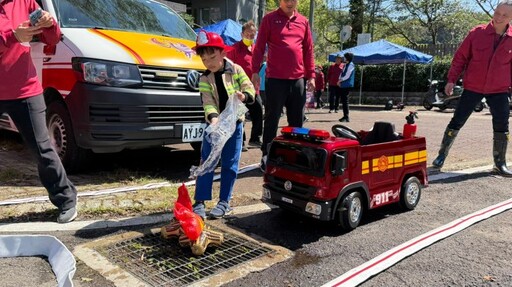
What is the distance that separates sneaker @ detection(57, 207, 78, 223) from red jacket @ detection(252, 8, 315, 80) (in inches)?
94.9

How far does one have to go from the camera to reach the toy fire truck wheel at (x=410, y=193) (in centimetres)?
388

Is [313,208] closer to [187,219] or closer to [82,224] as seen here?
[187,219]

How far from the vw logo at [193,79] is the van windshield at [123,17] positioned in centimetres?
99

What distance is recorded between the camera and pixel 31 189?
166 inches

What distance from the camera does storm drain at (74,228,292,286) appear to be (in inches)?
104

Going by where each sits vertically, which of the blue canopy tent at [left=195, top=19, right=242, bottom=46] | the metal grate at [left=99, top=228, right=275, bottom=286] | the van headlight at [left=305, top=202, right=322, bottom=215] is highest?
the blue canopy tent at [left=195, top=19, right=242, bottom=46]

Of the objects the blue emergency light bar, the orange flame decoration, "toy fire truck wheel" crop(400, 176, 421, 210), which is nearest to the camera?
the orange flame decoration

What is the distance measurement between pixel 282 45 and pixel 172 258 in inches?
107

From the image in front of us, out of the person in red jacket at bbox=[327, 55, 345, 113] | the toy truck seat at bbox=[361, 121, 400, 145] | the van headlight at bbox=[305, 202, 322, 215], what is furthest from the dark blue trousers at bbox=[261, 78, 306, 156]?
the person in red jacket at bbox=[327, 55, 345, 113]

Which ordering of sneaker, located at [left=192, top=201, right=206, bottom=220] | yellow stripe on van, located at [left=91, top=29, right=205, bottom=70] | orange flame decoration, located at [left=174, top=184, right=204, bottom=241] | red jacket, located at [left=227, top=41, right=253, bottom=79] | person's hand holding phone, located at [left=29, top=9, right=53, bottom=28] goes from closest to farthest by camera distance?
orange flame decoration, located at [left=174, top=184, right=204, bottom=241]
person's hand holding phone, located at [left=29, top=9, right=53, bottom=28]
sneaker, located at [left=192, top=201, right=206, bottom=220]
yellow stripe on van, located at [left=91, top=29, right=205, bottom=70]
red jacket, located at [left=227, top=41, right=253, bottom=79]

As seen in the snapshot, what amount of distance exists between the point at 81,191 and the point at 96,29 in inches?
68.8

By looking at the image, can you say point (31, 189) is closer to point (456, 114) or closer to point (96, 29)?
point (96, 29)

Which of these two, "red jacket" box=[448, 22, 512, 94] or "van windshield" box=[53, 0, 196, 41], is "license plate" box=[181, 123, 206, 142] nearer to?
"van windshield" box=[53, 0, 196, 41]

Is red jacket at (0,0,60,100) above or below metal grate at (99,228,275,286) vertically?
above
